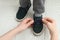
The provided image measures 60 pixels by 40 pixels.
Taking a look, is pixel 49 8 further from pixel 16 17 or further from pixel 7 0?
pixel 7 0

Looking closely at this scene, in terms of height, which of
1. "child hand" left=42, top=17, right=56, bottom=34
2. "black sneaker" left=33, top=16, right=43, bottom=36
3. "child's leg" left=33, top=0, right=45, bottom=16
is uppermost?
"child's leg" left=33, top=0, right=45, bottom=16

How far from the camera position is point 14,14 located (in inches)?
70.1

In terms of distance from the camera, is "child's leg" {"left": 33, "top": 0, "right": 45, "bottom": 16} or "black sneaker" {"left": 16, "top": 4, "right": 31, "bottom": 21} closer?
"child's leg" {"left": 33, "top": 0, "right": 45, "bottom": 16}

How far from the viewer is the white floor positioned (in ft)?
5.16

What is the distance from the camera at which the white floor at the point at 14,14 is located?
61.9 inches

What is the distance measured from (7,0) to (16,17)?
1.08 ft

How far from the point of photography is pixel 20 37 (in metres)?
1.57

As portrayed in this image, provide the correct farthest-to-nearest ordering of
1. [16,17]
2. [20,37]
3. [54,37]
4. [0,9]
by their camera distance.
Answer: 1. [0,9]
2. [16,17]
3. [20,37]
4. [54,37]

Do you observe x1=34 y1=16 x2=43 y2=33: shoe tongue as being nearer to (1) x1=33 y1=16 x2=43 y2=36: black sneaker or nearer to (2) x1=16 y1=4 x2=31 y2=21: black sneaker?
(1) x1=33 y1=16 x2=43 y2=36: black sneaker

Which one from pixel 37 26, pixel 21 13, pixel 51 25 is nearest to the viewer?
pixel 51 25

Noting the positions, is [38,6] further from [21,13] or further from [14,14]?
[14,14]

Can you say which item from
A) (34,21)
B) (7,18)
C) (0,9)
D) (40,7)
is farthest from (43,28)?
(0,9)

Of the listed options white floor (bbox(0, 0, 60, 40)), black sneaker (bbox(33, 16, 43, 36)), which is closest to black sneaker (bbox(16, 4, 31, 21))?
white floor (bbox(0, 0, 60, 40))

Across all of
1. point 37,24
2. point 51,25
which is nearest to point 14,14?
point 37,24
